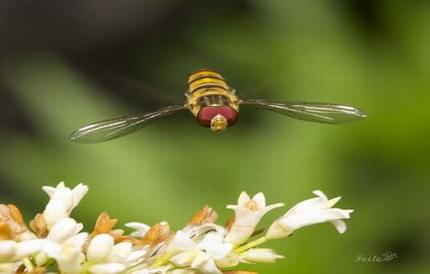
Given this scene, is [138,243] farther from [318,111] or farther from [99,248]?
[318,111]

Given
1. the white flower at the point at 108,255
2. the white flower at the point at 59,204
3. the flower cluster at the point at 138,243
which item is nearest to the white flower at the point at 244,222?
the flower cluster at the point at 138,243

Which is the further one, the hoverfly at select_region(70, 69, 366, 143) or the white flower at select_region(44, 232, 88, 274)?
the hoverfly at select_region(70, 69, 366, 143)

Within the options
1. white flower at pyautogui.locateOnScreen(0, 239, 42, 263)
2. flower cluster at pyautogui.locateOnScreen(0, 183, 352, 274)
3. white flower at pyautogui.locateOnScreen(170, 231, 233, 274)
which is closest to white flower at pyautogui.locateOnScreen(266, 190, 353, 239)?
flower cluster at pyautogui.locateOnScreen(0, 183, 352, 274)

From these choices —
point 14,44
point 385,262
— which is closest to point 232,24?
point 14,44

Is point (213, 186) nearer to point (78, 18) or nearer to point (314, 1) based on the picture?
point (314, 1)

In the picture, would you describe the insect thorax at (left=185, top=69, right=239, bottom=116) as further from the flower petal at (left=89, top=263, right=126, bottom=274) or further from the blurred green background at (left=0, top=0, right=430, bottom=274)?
the blurred green background at (left=0, top=0, right=430, bottom=274)

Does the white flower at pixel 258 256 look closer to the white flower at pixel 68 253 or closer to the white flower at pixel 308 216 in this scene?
the white flower at pixel 308 216
